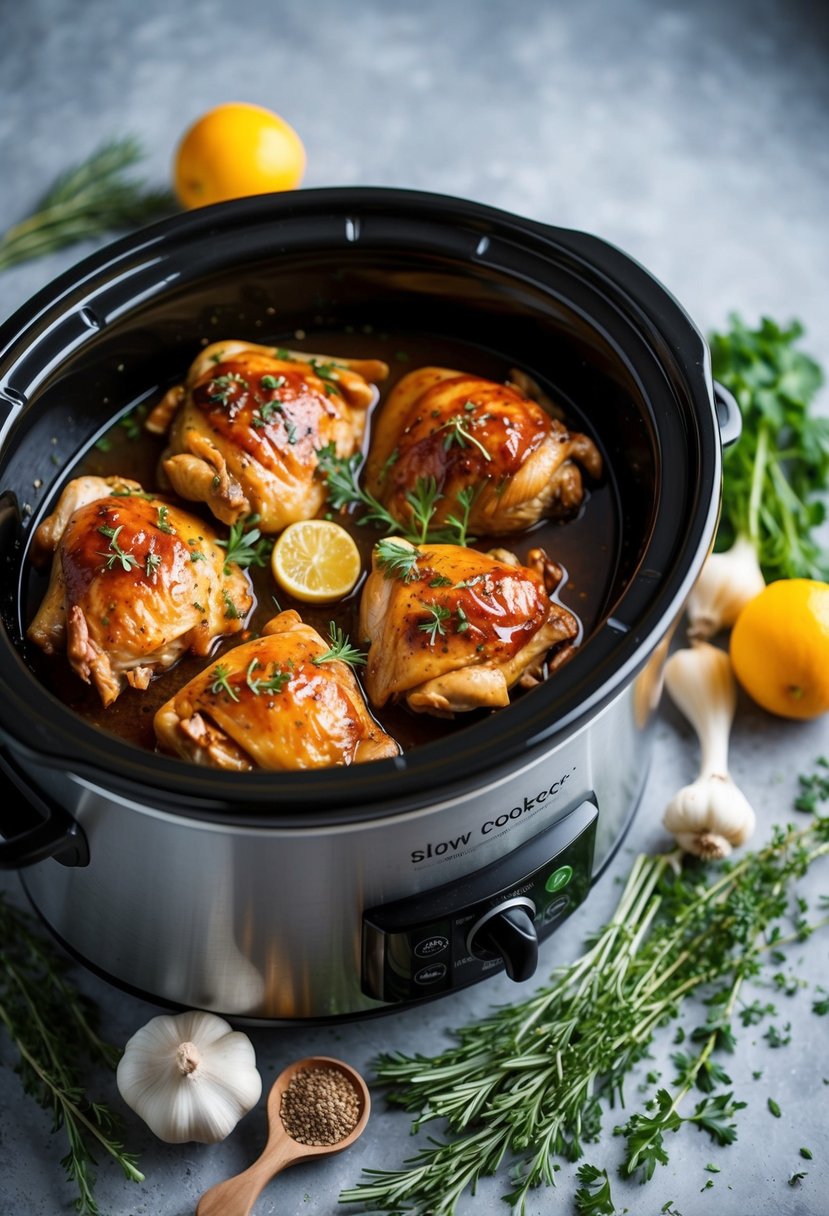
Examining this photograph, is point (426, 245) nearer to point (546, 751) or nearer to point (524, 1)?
point (546, 751)

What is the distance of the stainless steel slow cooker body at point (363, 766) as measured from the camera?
186 centimetres

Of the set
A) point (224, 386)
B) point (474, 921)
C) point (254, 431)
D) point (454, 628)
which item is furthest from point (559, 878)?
point (224, 386)

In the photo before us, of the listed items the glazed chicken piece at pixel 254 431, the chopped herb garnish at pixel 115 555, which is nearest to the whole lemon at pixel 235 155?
the glazed chicken piece at pixel 254 431

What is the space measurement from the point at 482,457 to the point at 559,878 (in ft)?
2.66

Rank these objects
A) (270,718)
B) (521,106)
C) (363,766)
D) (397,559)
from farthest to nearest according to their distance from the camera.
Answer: (521,106), (397,559), (270,718), (363,766)

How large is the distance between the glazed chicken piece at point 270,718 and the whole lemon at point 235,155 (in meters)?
1.62

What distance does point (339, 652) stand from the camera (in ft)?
7.38

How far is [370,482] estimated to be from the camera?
2580 millimetres

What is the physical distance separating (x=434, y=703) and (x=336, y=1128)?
0.81 metres

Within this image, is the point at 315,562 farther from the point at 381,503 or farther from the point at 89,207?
the point at 89,207

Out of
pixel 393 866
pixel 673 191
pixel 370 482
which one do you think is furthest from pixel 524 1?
pixel 393 866

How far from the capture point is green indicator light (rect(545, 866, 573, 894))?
7.18 feet

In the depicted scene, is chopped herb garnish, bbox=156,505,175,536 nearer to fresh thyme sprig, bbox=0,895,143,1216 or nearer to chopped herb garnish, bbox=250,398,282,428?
chopped herb garnish, bbox=250,398,282,428

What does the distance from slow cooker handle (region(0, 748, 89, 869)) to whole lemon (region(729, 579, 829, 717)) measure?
1525 millimetres
